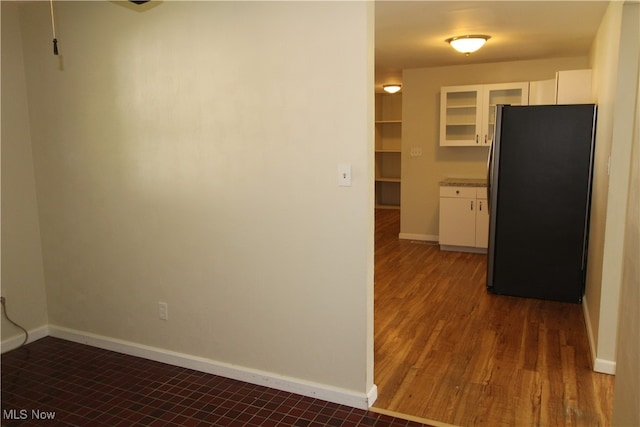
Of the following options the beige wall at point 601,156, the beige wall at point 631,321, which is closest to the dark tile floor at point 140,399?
the beige wall at point 631,321

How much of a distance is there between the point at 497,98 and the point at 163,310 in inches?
188

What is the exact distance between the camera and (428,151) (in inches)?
262

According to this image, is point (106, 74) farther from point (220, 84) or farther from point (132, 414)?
point (132, 414)

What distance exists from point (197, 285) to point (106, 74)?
1.49 m

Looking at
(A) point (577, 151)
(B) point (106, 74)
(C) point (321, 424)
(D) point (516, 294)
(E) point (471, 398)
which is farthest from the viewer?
(D) point (516, 294)

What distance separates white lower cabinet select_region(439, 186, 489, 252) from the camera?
5926mm

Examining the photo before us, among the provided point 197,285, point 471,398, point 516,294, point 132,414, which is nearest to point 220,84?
point 197,285

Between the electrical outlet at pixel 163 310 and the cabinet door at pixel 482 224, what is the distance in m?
4.10

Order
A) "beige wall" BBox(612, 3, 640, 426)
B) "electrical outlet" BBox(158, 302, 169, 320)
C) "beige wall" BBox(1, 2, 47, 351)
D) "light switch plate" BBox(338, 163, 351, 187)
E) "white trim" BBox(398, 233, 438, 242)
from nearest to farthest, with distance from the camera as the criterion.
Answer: "beige wall" BBox(612, 3, 640, 426), "light switch plate" BBox(338, 163, 351, 187), "electrical outlet" BBox(158, 302, 169, 320), "beige wall" BBox(1, 2, 47, 351), "white trim" BBox(398, 233, 438, 242)

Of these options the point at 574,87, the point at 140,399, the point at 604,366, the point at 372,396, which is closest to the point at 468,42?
the point at 574,87

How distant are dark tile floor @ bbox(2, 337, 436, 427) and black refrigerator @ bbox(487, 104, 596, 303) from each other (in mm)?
2410

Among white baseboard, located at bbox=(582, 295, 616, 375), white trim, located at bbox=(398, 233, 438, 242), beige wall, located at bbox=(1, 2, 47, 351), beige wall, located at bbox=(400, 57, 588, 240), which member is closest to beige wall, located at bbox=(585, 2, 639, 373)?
white baseboard, located at bbox=(582, 295, 616, 375)

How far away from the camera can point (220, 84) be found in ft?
9.02

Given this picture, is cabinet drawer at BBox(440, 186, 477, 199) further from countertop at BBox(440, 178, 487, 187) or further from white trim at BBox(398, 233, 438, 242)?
white trim at BBox(398, 233, 438, 242)
